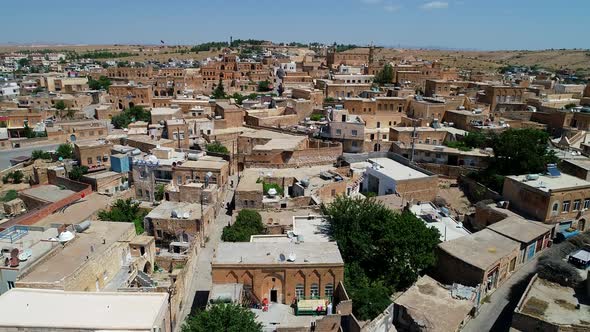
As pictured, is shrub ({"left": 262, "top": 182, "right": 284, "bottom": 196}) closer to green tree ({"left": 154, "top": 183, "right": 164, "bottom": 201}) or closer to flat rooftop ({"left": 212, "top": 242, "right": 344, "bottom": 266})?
green tree ({"left": 154, "top": 183, "right": 164, "bottom": 201})

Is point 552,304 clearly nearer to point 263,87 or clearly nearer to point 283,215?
point 283,215

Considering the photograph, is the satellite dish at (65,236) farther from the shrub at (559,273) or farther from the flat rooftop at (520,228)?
the shrub at (559,273)

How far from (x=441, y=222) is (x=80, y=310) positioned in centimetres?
2062

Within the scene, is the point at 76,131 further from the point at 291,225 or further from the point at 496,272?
the point at 496,272

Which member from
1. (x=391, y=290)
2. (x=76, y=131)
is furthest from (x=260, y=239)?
(x=76, y=131)

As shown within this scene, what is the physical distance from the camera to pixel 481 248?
22.8 metres

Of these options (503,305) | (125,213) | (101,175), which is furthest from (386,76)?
(503,305)

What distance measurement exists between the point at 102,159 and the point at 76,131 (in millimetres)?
16264

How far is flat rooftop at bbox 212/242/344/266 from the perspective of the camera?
65.0 ft

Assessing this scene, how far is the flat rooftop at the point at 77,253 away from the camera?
17.8 meters

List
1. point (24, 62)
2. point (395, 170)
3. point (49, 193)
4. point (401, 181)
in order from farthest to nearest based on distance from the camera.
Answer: point (24, 62) → point (395, 170) → point (49, 193) → point (401, 181)

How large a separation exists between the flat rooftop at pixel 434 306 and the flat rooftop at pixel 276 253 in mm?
3589

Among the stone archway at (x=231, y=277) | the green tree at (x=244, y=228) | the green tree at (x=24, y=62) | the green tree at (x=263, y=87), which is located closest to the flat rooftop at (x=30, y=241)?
the stone archway at (x=231, y=277)

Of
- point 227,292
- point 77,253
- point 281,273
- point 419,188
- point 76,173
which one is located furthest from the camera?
point 76,173
